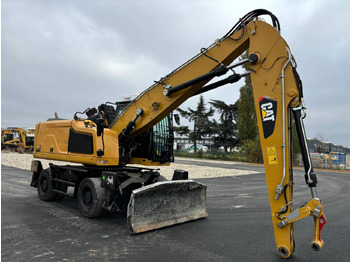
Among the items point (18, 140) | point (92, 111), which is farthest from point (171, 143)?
point (18, 140)

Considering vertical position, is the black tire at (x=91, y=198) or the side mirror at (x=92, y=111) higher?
the side mirror at (x=92, y=111)

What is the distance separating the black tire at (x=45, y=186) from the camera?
7.54 m

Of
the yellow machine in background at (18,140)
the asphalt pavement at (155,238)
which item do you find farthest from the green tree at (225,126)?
the asphalt pavement at (155,238)

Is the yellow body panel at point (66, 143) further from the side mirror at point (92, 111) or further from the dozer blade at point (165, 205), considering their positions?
the dozer blade at point (165, 205)

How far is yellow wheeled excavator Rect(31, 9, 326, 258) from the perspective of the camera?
389cm

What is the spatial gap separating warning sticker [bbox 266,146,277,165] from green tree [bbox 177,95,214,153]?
38.1 metres

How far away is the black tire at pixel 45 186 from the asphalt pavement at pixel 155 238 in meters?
0.48

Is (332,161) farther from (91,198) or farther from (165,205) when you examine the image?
(91,198)

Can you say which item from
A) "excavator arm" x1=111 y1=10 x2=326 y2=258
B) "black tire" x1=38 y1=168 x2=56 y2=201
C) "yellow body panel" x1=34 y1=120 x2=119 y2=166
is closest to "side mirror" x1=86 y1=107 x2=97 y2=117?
"yellow body panel" x1=34 y1=120 x2=119 y2=166

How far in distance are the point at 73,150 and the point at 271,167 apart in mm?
4631

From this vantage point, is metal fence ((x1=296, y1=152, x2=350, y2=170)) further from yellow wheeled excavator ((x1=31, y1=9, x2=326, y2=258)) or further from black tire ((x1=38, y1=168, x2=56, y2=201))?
black tire ((x1=38, y1=168, x2=56, y2=201))

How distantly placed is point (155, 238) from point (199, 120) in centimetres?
3872

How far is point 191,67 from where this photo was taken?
17.5 feet

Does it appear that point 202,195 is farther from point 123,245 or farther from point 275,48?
point 275,48
